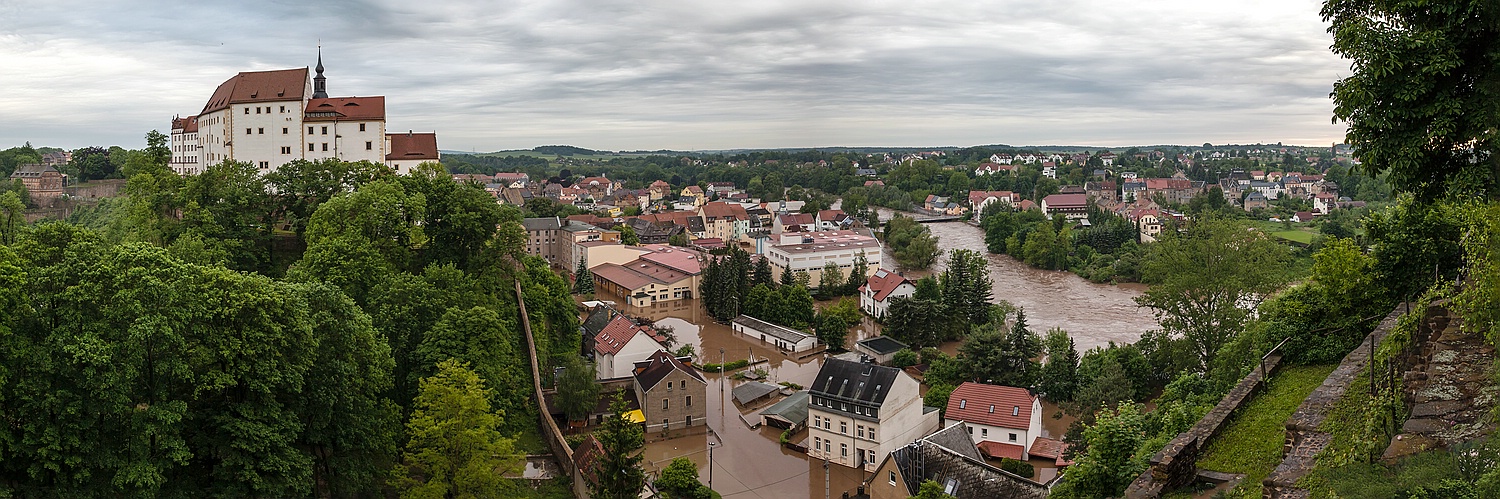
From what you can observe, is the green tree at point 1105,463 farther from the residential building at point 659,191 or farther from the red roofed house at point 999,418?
the residential building at point 659,191

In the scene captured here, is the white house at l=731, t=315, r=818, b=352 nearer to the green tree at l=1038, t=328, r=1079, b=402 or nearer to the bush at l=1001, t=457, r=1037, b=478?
the green tree at l=1038, t=328, r=1079, b=402

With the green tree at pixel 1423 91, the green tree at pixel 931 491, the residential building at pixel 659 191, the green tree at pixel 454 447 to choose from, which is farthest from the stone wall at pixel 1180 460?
the residential building at pixel 659 191

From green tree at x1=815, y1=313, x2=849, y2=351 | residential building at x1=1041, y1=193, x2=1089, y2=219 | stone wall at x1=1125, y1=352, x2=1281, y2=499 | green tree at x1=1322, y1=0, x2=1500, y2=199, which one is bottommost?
green tree at x1=815, y1=313, x2=849, y2=351

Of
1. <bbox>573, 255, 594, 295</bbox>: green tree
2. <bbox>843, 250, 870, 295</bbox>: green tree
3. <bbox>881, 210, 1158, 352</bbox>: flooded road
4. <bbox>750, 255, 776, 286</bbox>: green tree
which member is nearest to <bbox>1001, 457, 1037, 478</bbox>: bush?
<bbox>881, 210, 1158, 352</bbox>: flooded road

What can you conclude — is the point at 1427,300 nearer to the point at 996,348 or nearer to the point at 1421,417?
the point at 1421,417

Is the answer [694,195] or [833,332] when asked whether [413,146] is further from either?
[694,195]

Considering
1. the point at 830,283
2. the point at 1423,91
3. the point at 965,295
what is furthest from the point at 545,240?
the point at 1423,91
